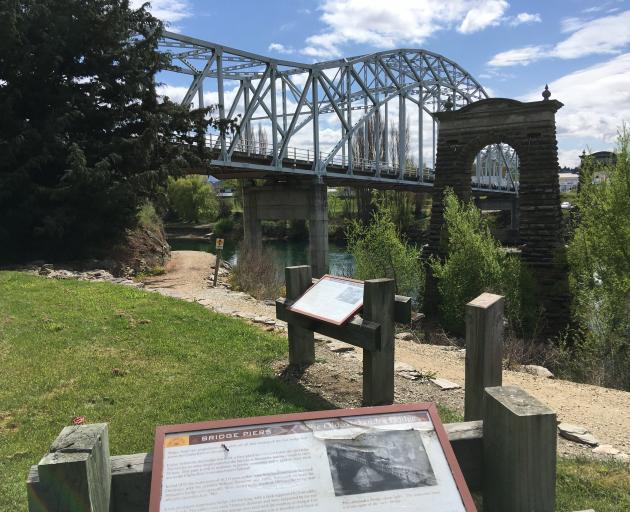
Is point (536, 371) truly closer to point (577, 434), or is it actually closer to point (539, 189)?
point (577, 434)

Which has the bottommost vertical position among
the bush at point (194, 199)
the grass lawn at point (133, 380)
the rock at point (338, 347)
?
the rock at point (338, 347)

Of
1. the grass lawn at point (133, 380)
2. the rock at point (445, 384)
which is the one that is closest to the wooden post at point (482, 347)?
the grass lawn at point (133, 380)

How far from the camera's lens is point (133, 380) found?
573 cm

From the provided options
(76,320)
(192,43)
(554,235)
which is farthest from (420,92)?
(76,320)

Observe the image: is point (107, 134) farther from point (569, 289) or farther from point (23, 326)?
point (569, 289)

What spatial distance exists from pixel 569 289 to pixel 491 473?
52.5 feet

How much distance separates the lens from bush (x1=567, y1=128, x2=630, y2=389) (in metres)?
12.1

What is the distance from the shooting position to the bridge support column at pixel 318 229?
34531mm

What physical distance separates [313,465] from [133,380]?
14.4 ft

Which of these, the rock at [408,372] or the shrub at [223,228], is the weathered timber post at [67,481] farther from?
the shrub at [223,228]

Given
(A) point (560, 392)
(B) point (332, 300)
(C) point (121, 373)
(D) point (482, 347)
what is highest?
(B) point (332, 300)

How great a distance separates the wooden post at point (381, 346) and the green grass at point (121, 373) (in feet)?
2.10

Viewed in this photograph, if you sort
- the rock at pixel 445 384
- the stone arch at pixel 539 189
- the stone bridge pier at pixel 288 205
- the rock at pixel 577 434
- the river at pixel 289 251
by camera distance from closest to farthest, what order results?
the rock at pixel 577 434
the rock at pixel 445 384
the stone arch at pixel 539 189
the stone bridge pier at pixel 288 205
the river at pixel 289 251

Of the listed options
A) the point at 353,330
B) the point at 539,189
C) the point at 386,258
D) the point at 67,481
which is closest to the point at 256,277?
the point at 386,258
